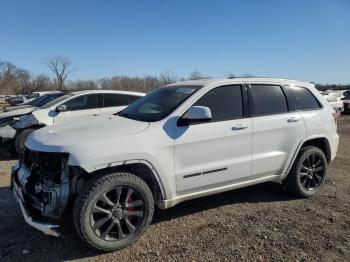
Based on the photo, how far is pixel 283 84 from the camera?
17.5ft

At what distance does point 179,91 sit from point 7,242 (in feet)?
9.06

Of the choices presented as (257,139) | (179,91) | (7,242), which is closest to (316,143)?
(257,139)

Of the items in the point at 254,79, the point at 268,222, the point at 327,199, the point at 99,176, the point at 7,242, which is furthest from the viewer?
the point at 327,199

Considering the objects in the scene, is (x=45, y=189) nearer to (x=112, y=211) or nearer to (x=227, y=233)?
(x=112, y=211)

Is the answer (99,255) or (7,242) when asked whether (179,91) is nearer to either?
(99,255)

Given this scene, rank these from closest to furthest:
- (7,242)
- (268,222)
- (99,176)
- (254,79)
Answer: (99,176)
(7,242)
(268,222)
(254,79)

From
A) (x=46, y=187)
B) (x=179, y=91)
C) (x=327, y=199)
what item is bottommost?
(x=327, y=199)

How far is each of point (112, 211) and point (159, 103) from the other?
1.62m

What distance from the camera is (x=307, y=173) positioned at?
5.46m

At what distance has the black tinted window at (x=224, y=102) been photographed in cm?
446

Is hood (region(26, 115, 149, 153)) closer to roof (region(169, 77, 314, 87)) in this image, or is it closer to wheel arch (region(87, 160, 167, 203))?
wheel arch (region(87, 160, 167, 203))

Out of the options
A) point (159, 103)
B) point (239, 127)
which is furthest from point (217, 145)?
point (159, 103)

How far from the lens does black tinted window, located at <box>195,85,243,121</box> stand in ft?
14.6

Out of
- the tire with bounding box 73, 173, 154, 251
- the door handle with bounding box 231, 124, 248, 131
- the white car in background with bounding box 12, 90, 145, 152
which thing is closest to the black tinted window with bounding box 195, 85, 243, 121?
the door handle with bounding box 231, 124, 248, 131
